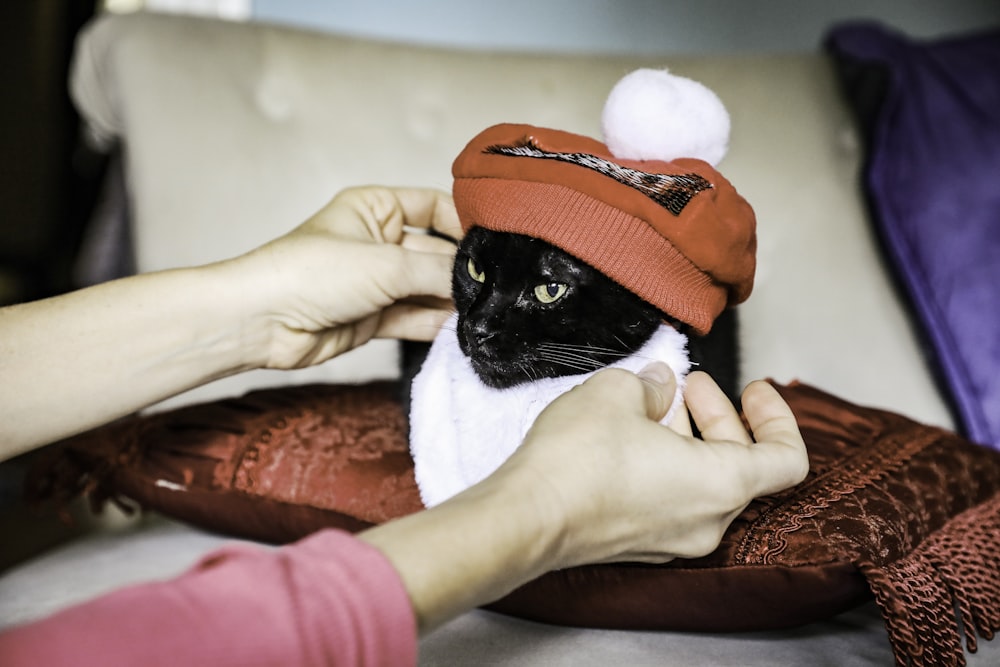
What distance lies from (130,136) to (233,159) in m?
0.15

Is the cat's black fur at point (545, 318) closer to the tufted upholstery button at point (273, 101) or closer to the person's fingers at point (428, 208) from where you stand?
the person's fingers at point (428, 208)

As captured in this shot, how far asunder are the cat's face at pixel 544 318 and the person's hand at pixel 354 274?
116 mm

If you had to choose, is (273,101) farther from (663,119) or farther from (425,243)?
(663,119)

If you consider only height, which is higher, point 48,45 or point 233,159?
point 48,45

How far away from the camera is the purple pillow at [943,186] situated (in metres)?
1.02

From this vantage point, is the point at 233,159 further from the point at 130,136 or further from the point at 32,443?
the point at 32,443

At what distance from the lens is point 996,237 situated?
1.04 m

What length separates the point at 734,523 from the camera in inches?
23.4

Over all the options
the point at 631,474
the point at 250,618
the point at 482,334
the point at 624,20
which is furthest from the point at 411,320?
the point at 624,20

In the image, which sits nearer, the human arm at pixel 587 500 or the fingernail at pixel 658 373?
the human arm at pixel 587 500

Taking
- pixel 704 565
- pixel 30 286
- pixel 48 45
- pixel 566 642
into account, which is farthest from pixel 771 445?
pixel 48 45

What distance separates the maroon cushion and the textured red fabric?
0.62 feet

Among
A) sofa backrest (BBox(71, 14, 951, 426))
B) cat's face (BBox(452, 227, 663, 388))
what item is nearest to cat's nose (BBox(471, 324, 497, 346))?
cat's face (BBox(452, 227, 663, 388))

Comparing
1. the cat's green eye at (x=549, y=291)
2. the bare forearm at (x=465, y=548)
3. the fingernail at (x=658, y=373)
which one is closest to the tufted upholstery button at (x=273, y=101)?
the cat's green eye at (x=549, y=291)
